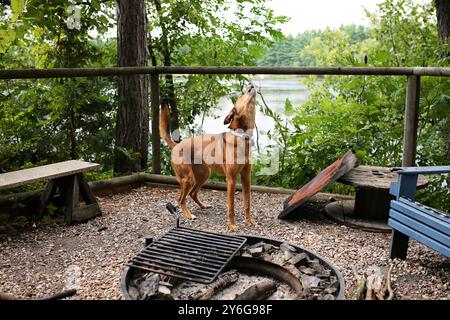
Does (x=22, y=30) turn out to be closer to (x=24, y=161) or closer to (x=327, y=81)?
(x=24, y=161)

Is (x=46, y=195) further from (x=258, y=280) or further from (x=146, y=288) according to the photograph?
(x=258, y=280)

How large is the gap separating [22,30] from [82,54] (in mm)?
Result: 2107

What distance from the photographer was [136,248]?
3717 mm

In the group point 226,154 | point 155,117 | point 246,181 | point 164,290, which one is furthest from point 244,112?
point 155,117

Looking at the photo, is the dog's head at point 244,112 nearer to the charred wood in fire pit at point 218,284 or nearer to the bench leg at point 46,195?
the charred wood in fire pit at point 218,284

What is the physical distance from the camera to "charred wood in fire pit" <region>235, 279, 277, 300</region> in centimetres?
276

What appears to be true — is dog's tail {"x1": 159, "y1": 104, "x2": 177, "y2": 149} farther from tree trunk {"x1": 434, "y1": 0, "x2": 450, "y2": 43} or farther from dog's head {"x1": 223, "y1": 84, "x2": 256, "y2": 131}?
tree trunk {"x1": 434, "y1": 0, "x2": 450, "y2": 43}

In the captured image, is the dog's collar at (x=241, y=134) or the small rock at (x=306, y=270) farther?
the dog's collar at (x=241, y=134)

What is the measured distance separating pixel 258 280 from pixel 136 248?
105 centimetres

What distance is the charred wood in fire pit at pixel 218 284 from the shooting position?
109 inches

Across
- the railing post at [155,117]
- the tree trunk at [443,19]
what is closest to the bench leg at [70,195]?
the railing post at [155,117]

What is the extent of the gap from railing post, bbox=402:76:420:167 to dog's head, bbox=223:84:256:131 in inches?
65.6

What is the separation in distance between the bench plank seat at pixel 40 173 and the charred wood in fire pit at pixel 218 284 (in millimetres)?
1840

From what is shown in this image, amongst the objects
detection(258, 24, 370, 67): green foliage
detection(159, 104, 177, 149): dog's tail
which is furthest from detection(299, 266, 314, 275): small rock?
detection(258, 24, 370, 67): green foliage
